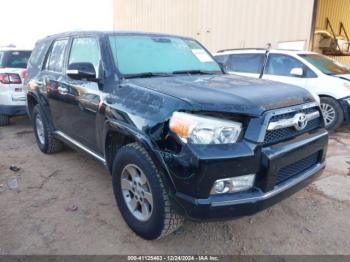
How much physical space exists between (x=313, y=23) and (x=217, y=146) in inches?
315

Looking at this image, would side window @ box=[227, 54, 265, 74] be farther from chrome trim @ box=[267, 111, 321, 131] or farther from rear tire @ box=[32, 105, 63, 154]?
chrome trim @ box=[267, 111, 321, 131]

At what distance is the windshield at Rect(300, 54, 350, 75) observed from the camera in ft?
21.6

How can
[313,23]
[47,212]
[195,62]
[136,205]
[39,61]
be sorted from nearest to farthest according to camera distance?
[136,205], [47,212], [195,62], [39,61], [313,23]

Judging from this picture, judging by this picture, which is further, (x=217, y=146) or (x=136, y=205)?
(x=136, y=205)

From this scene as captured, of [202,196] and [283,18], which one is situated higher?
[283,18]

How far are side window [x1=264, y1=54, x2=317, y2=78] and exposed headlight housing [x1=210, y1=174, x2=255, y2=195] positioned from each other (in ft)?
16.5

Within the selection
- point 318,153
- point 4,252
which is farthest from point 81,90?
point 318,153

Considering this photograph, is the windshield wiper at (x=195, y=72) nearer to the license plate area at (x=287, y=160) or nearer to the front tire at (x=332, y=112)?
the license plate area at (x=287, y=160)

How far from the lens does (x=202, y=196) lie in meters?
2.17

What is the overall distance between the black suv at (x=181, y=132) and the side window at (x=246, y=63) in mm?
3923

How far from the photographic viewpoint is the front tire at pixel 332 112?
6180 mm

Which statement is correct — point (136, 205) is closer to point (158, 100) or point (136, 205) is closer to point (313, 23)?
point (158, 100)

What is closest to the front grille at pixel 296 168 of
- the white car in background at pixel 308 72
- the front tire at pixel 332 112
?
the white car in background at pixel 308 72

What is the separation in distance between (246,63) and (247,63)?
0.03 metres
